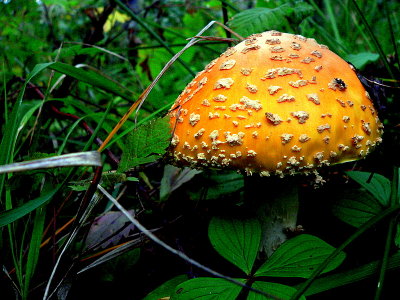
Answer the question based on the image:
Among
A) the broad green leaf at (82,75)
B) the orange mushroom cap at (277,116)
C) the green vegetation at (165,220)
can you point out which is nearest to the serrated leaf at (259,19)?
the green vegetation at (165,220)

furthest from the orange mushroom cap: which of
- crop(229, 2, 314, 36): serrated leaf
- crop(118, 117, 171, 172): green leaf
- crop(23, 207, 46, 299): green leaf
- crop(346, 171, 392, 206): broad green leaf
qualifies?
crop(23, 207, 46, 299): green leaf

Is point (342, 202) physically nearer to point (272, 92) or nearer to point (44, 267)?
point (272, 92)

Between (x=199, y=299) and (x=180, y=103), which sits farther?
(x=180, y=103)

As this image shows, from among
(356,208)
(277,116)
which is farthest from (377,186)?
(277,116)

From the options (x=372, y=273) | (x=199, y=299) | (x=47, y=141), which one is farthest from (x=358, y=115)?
(x=47, y=141)

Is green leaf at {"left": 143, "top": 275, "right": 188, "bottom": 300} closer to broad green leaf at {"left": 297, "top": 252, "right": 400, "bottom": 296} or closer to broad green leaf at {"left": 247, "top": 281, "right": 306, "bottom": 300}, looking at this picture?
broad green leaf at {"left": 247, "top": 281, "right": 306, "bottom": 300}

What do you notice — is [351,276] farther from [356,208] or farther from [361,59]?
[361,59]

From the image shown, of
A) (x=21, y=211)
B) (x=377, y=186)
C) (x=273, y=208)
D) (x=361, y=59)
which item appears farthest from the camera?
(x=361, y=59)
